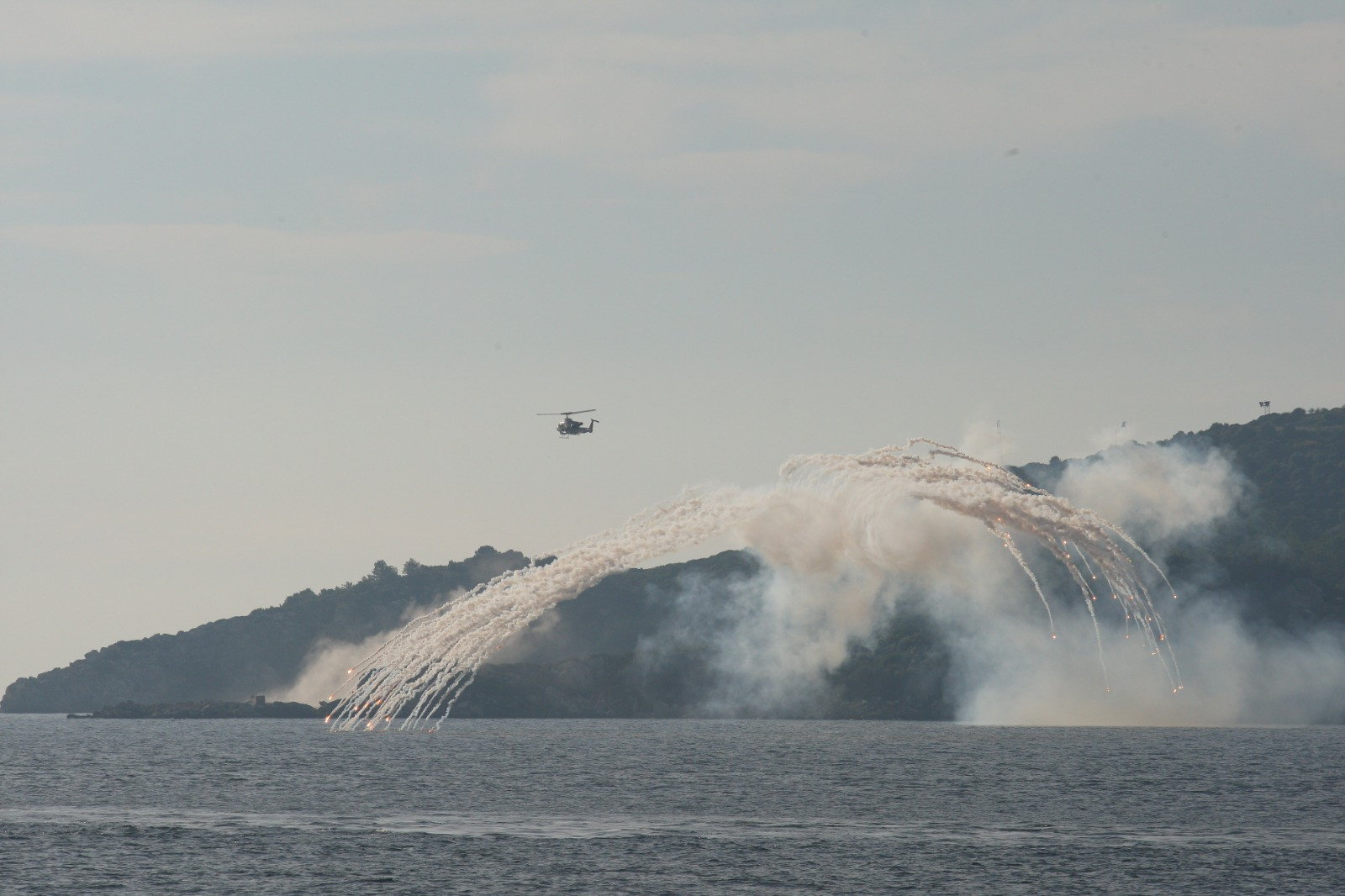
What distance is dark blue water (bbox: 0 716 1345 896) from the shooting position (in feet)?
306

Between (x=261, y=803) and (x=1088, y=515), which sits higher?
(x=1088, y=515)

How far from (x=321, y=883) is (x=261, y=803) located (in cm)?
5027

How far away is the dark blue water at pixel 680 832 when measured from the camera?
93.2m

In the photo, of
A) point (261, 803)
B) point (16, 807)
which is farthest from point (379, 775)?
point (16, 807)

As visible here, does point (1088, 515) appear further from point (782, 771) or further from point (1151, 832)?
point (782, 771)

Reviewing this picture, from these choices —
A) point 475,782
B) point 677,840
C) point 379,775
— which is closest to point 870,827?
point 677,840

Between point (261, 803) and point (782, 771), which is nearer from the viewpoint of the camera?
point (261, 803)

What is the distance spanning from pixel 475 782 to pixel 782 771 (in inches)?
1475

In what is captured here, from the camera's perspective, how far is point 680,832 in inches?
4451

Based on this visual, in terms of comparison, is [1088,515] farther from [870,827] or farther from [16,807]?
[16,807]

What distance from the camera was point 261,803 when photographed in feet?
457

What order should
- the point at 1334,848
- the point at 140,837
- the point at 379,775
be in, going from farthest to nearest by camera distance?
1. the point at 379,775
2. the point at 140,837
3. the point at 1334,848

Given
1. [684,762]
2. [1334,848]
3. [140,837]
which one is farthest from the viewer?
[684,762]

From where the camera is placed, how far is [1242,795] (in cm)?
14538
